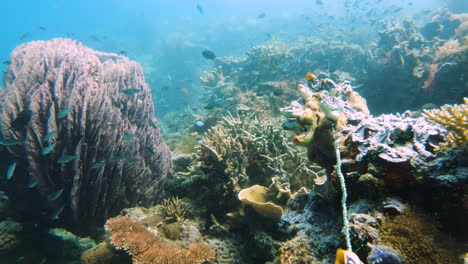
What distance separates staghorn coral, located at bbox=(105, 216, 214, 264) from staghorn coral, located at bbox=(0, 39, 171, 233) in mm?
1056

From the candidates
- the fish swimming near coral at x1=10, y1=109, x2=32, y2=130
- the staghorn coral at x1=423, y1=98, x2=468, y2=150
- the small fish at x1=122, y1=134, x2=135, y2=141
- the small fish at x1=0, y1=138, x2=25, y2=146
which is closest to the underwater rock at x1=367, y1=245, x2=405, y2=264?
the staghorn coral at x1=423, y1=98, x2=468, y2=150

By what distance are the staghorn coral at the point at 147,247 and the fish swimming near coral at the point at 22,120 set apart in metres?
2.27

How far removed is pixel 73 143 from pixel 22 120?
33.4 inches

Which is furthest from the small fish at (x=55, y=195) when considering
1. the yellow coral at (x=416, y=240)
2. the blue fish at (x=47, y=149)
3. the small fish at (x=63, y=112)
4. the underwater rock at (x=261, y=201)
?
the yellow coral at (x=416, y=240)

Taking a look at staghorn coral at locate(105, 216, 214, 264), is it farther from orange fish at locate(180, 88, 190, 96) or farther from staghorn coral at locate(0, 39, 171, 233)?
orange fish at locate(180, 88, 190, 96)

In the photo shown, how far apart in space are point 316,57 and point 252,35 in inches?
835

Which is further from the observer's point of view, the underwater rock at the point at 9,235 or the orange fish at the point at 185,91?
the orange fish at the point at 185,91

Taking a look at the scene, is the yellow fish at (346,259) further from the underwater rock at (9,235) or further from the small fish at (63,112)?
the underwater rock at (9,235)

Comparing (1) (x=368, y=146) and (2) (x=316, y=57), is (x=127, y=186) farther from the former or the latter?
(2) (x=316, y=57)

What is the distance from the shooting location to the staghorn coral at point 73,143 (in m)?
3.51

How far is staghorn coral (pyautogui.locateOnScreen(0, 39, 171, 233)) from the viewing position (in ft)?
11.5

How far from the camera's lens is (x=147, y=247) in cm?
275

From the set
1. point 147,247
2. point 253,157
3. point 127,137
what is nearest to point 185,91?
point 127,137

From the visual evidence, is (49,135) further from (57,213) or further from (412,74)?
(412,74)
